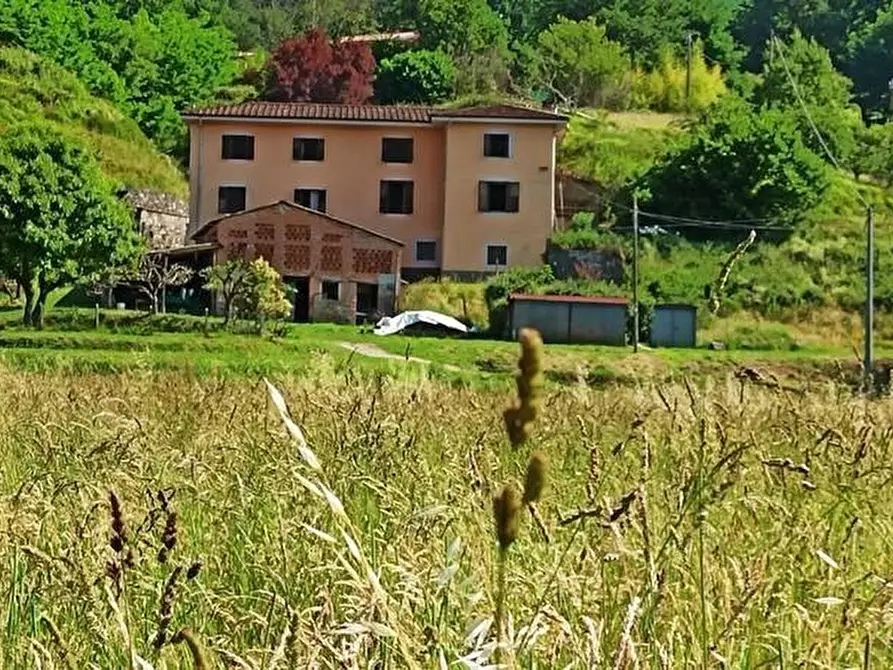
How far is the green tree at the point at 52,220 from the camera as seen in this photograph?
37.0 meters

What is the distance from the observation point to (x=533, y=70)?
243 feet

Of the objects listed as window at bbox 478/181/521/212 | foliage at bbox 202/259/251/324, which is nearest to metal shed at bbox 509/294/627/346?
foliage at bbox 202/259/251/324

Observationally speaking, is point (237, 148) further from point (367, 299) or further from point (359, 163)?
point (367, 299)

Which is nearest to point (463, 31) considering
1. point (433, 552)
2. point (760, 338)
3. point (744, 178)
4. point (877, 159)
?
point (877, 159)

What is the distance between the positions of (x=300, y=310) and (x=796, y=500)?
40873mm

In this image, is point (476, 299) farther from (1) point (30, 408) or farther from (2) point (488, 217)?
(1) point (30, 408)

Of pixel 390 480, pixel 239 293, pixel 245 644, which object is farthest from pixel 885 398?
pixel 239 293

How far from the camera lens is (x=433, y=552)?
103 inches

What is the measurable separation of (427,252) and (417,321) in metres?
8.87

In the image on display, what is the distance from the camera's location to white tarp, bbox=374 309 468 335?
3921 centimetres

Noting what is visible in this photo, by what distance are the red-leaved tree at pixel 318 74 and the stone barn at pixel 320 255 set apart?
81.1 feet

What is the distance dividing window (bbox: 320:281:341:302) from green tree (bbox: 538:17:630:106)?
28.3 m

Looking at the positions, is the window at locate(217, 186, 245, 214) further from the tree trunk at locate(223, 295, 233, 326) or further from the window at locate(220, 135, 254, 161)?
the tree trunk at locate(223, 295, 233, 326)

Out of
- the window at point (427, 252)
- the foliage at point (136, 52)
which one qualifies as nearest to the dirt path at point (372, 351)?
the window at point (427, 252)
